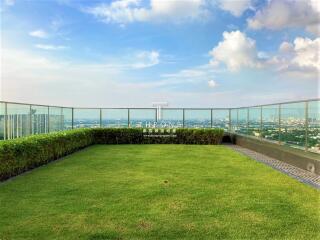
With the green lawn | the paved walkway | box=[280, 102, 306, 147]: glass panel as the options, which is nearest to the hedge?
the green lawn

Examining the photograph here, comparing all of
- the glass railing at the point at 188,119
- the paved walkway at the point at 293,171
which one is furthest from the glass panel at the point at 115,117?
the paved walkway at the point at 293,171

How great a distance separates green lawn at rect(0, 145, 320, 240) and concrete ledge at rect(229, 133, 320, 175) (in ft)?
2.49

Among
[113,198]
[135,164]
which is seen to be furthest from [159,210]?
[135,164]

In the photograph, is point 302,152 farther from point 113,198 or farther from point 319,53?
point 113,198

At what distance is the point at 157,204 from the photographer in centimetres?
466

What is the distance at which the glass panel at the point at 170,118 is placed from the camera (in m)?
16.8

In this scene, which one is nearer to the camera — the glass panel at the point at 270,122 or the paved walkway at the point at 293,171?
the paved walkway at the point at 293,171

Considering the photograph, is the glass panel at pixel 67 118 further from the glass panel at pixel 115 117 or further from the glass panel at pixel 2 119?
the glass panel at pixel 2 119

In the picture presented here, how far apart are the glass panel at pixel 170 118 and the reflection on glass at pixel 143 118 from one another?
0.35 meters

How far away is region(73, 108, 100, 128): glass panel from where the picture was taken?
15.6 metres

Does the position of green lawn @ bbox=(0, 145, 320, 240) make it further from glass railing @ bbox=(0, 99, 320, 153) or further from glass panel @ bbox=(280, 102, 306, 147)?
glass railing @ bbox=(0, 99, 320, 153)

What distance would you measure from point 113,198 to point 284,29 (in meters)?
9.79

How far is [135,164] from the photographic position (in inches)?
333

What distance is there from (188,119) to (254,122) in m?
4.88
